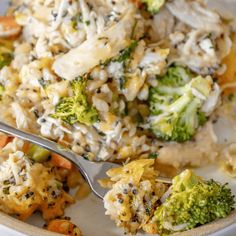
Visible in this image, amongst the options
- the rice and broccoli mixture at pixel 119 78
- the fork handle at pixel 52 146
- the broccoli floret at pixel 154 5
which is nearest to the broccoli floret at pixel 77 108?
the rice and broccoli mixture at pixel 119 78

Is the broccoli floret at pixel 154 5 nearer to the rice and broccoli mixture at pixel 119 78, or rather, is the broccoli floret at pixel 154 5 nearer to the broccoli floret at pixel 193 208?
the rice and broccoli mixture at pixel 119 78

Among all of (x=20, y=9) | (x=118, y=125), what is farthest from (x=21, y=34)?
(x=118, y=125)

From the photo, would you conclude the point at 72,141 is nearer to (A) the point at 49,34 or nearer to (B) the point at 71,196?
(B) the point at 71,196

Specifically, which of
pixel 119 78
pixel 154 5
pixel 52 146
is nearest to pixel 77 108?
pixel 52 146

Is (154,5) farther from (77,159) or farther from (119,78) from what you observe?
(77,159)

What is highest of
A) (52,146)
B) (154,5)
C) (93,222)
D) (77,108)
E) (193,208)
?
(154,5)

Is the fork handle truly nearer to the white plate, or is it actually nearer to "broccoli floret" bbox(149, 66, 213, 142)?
the white plate
